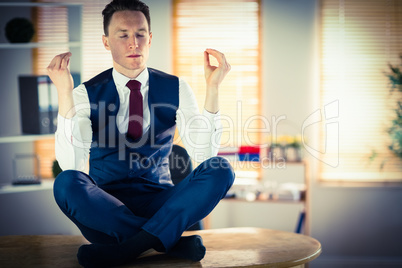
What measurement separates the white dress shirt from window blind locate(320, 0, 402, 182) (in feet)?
5.89

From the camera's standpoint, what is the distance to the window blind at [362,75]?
10.6 ft

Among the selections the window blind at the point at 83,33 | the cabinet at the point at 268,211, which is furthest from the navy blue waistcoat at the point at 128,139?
the cabinet at the point at 268,211

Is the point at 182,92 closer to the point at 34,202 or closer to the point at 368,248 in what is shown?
the point at 34,202

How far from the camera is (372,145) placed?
329 cm

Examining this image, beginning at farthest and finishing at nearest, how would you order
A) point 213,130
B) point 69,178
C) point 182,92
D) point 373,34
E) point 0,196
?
point 373,34, point 0,196, point 182,92, point 213,130, point 69,178

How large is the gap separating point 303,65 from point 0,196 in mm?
2306

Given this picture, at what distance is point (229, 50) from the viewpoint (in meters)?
3.36

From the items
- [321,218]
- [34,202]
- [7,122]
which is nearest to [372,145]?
[321,218]

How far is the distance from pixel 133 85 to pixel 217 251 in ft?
2.36

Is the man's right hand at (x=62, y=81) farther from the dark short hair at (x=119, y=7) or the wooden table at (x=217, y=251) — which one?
the wooden table at (x=217, y=251)

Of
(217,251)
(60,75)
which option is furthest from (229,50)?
(217,251)

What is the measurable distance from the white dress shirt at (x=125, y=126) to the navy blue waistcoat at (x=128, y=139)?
0.02 m

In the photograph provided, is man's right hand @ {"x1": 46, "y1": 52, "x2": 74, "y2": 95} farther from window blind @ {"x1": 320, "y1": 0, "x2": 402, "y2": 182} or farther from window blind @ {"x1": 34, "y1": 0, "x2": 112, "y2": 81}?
window blind @ {"x1": 320, "y1": 0, "x2": 402, "y2": 182}

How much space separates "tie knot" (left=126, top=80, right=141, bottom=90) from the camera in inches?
68.8
